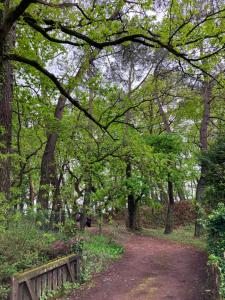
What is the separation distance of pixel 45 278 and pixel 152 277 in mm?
2944

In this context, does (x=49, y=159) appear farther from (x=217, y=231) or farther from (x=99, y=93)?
(x=217, y=231)

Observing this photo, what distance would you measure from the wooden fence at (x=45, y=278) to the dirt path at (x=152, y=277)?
18.5 inches

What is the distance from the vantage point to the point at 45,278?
19.3 ft

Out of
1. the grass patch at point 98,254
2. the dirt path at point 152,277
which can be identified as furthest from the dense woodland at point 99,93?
the dirt path at point 152,277

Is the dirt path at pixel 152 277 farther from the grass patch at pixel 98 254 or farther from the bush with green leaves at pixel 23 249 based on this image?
the bush with green leaves at pixel 23 249

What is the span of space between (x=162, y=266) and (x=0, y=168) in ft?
17.8

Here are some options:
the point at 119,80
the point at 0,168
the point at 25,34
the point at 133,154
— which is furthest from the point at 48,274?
the point at 119,80

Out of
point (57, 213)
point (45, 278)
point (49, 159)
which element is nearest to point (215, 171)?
point (57, 213)

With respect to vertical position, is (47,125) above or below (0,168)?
above

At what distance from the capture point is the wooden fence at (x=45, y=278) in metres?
5.10

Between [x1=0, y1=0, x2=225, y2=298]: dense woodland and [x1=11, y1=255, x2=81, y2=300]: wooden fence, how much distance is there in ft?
3.16

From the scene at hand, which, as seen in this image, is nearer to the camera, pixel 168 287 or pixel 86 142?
pixel 168 287

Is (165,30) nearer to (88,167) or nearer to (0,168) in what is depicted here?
(0,168)

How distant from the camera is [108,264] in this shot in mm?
8719
